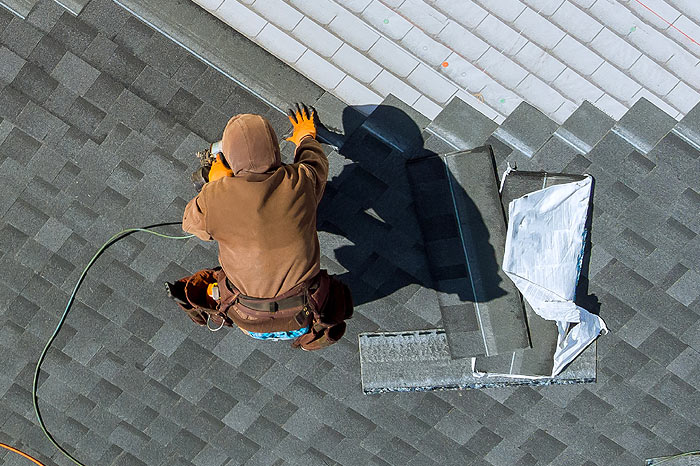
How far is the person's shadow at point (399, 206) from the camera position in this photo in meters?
4.17

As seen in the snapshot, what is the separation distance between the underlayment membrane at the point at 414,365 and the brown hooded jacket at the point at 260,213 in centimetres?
127

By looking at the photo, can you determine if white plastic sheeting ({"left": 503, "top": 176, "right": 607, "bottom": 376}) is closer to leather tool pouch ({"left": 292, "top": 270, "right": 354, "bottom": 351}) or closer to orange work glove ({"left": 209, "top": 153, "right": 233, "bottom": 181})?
leather tool pouch ({"left": 292, "top": 270, "right": 354, "bottom": 351})

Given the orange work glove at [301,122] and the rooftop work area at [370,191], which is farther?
the rooftop work area at [370,191]

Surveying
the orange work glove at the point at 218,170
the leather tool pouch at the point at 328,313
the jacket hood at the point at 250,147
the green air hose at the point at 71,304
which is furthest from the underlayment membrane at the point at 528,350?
the green air hose at the point at 71,304

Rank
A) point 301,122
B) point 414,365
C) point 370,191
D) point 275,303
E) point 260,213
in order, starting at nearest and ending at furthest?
point 260,213 < point 275,303 < point 301,122 < point 370,191 < point 414,365

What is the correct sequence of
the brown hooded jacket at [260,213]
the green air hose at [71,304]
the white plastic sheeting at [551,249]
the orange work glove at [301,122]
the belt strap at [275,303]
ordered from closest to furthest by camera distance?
the brown hooded jacket at [260,213]
the belt strap at [275,303]
the orange work glove at [301,122]
the white plastic sheeting at [551,249]
the green air hose at [71,304]

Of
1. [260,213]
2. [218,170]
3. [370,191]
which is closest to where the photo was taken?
[260,213]

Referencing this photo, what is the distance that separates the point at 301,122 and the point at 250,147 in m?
1.07

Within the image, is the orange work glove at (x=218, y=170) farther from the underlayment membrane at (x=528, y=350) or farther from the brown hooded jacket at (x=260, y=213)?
the underlayment membrane at (x=528, y=350)

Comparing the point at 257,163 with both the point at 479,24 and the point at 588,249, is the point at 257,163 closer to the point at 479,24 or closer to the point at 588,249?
the point at 479,24

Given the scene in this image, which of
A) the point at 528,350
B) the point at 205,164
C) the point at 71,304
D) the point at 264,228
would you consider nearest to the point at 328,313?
the point at 264,228

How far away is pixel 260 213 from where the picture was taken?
9.86 feet

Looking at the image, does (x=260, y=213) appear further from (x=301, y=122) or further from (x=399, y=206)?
(x=399, y=206)

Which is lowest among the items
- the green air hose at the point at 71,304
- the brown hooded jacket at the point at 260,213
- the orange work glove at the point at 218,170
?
the green air hose at the point at 71,304
